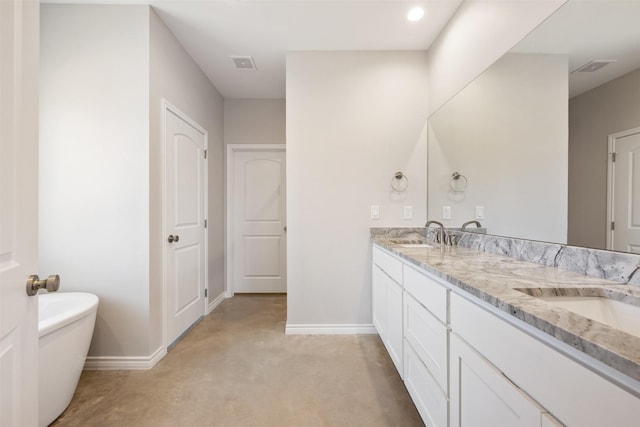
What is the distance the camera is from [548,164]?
1271mm

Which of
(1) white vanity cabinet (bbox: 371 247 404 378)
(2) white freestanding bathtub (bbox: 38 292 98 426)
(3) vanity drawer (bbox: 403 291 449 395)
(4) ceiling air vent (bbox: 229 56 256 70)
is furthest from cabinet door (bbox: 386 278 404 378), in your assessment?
(4) ceiling air vent (bbox: 229 56 256 70)

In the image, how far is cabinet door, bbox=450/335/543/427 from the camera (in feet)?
2.21

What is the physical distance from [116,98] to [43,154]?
2.02 feet

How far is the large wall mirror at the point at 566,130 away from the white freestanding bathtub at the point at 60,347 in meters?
2.42

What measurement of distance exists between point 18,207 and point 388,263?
1776mm

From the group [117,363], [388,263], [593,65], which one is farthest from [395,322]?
[117,363]

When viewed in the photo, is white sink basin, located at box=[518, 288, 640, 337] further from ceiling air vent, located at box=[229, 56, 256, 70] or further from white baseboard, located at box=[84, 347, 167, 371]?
ceiling air vent, located at box=[229, 56, 256, 70]

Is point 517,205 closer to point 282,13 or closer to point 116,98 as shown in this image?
point 282,13

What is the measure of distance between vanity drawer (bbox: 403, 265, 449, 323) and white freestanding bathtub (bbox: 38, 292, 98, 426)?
1.79 m

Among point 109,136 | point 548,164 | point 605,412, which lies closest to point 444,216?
point 548,164

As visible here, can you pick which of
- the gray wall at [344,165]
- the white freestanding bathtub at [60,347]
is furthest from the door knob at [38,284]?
the gray wall at [344,165]

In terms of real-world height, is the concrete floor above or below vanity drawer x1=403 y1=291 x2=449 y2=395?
below

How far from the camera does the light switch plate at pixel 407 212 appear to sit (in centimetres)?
259

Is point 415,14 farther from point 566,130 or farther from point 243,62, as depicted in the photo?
point 243,62
